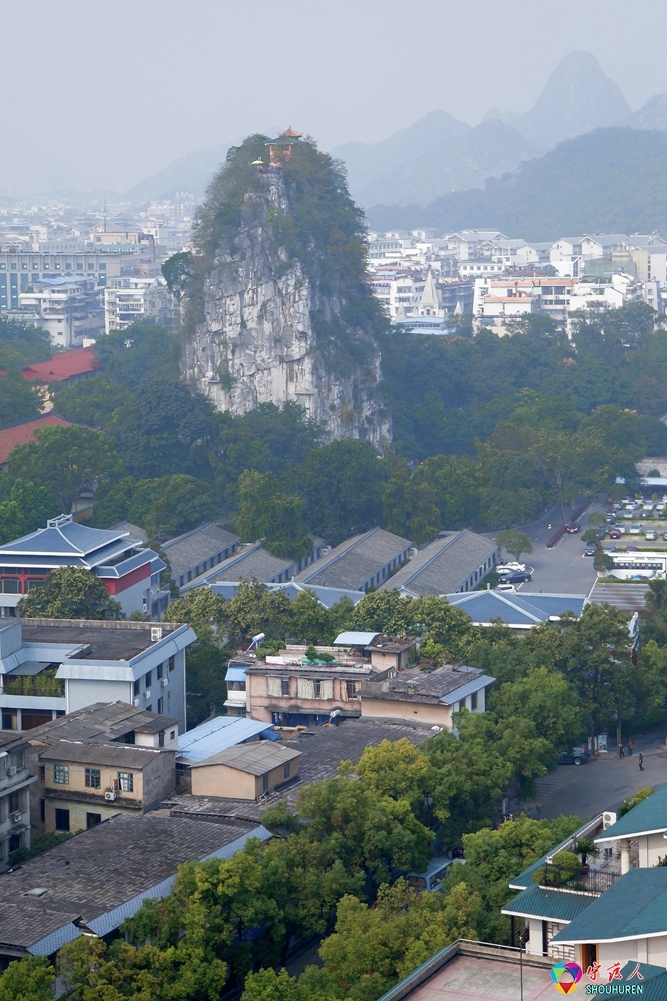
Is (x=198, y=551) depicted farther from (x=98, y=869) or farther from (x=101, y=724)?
(x=98, y=869)

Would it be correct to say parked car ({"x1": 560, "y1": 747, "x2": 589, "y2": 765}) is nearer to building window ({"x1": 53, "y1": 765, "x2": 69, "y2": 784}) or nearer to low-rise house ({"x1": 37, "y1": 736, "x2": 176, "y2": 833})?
low-rise house ({"x1": 37, "y1": 736, "x2": 176, "y2": 833})

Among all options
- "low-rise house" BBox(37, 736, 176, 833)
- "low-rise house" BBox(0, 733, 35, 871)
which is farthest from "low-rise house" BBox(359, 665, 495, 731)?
"low-rise house" BBox(0, 733, 35, 871)

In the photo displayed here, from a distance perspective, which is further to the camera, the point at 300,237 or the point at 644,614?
the point at 300,237

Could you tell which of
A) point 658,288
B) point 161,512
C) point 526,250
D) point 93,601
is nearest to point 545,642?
point 93,601

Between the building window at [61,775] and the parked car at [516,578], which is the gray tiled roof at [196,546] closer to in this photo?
the parked car at [516,578]

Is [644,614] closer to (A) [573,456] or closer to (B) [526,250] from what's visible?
(A) [573,456]
